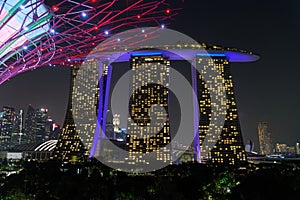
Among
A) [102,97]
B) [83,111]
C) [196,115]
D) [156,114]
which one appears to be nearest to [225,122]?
[196,115]

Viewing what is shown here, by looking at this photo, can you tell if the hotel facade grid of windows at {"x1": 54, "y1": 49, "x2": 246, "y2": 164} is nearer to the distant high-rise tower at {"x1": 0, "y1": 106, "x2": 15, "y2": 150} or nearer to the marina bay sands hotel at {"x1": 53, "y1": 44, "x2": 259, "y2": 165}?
the marina bay sands hotel at {"x1": 53, "y1": 44, "x2": 259, "y2": 165}

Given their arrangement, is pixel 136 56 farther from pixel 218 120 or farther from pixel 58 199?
pixel 58 199

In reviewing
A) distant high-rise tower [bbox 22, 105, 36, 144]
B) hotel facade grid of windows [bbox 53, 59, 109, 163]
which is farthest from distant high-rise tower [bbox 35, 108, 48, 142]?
hotel facade grid of windows [bbox 53, 59, 109, 163]

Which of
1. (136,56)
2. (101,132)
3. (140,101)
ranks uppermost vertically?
(136,56)

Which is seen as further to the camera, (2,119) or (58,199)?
(2,119)

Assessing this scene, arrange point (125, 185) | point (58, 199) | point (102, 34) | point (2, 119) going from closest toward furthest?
point (102, 34)
point (58, 199)
point (125, 185)
point (2, 119)

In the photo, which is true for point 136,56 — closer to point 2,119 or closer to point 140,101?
point 140,101

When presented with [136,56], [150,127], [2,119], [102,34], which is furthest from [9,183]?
[2,119]

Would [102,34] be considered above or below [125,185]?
above

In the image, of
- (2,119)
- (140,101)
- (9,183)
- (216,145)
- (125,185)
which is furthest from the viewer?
(2,119)
